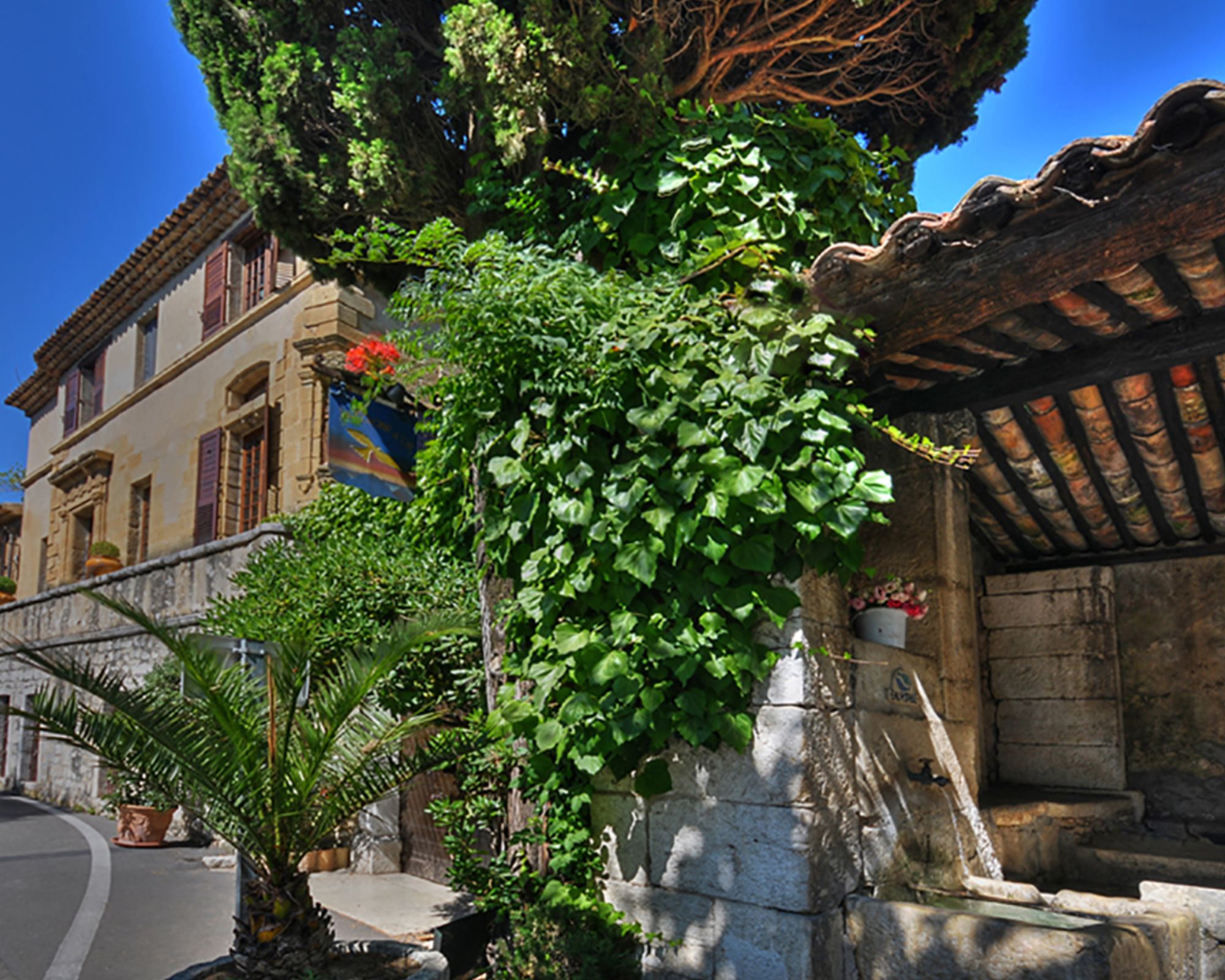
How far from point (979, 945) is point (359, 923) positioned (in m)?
4.46

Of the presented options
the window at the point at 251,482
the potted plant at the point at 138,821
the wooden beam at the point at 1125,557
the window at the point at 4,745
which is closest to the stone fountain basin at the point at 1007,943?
the wooden beam at the point at 1125,557

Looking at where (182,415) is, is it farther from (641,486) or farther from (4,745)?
(641,486)

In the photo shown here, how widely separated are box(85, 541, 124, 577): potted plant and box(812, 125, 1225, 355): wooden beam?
535 inches

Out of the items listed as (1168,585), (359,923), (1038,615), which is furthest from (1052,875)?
(359,923)

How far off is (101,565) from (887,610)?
13.8 m

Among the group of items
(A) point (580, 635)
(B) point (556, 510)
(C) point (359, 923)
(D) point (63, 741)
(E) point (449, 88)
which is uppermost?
(E) point (449, 88)

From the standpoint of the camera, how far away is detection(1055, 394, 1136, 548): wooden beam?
4.33 meters

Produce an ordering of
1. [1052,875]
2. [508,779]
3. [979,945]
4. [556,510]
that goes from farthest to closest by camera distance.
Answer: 1. [1052,875]
2. [508,779]
3. [556,510]
4. [979,945]

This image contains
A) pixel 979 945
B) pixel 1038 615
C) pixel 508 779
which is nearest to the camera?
pixel 979 945

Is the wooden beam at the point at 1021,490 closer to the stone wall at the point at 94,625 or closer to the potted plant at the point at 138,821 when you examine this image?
the stone wall at the point at 94,625

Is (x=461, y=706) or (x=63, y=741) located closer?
(x=63, y=741)

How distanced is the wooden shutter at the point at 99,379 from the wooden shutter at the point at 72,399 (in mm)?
870

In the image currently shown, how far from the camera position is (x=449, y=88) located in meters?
5.65

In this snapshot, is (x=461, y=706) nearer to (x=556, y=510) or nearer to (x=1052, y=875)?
(x=556, y=510)
